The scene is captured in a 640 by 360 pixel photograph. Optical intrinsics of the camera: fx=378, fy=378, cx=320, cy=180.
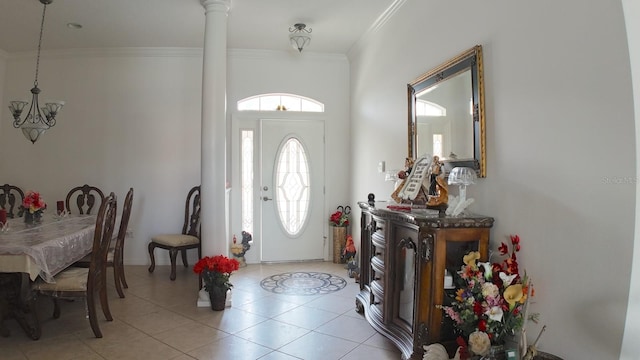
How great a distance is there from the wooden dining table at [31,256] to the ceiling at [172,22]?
7.06ft

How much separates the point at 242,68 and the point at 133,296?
3085 mm

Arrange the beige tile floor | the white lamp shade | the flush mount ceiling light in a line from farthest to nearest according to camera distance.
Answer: the flush mount ceiling light
the beige tile floor
the white lamp shade

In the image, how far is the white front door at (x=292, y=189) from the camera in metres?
5.12

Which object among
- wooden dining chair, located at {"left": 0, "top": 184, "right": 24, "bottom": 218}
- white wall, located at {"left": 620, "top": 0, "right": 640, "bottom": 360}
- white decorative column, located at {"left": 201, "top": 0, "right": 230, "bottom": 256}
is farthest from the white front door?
white wall, located at {"left": 620, "top": 0, "right": 640, "bottom": 360}

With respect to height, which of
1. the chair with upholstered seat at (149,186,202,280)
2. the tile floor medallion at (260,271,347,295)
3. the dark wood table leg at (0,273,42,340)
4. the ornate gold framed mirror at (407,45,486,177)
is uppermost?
the ornate gold framed mirror at (407,45,486,177)

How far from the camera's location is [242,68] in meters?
5.09

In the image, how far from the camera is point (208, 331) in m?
2.89

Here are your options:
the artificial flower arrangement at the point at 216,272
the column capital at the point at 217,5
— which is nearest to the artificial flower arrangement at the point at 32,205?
the artificial flower arrangement at the point at 216,272

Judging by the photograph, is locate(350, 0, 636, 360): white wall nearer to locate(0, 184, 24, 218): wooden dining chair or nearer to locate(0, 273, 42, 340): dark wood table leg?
locate(0, 273, 42, 340): dark wood table leg

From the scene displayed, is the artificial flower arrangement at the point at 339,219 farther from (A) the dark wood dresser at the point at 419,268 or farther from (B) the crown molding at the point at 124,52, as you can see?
(B) the crown molding at the point at 124,52

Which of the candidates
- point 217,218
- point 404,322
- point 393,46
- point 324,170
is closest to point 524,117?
point 404,322

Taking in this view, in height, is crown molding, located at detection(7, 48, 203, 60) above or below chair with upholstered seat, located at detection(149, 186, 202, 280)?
above

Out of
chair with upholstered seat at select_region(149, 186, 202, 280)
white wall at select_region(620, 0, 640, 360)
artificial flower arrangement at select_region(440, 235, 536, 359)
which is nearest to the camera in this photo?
white wall at select_region(620, 0, 640, 360)

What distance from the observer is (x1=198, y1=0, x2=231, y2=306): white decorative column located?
3496 millimetres
